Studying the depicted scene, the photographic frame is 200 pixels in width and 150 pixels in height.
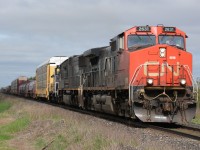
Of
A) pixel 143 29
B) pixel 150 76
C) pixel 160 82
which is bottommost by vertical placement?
pixel 160 82

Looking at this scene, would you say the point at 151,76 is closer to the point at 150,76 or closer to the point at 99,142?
the point at 150,76

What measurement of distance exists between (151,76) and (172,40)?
2015 millimetres

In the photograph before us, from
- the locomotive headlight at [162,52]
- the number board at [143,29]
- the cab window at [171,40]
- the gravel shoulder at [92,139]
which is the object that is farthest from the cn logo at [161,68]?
the gravel shoulder at [92,139]

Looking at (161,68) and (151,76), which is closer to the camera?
(151,76)

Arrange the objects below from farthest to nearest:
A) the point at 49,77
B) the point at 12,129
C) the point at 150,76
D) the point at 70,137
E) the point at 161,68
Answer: the point at 49,77 < the point at 12,129 < the point at 161,68 < the point at 150,76 < the point at 70,137

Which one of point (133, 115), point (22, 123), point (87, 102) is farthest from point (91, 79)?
point (133, 115)

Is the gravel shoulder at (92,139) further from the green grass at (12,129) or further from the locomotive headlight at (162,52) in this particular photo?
the locomotive headlight at (162,52)

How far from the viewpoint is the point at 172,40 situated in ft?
51.4

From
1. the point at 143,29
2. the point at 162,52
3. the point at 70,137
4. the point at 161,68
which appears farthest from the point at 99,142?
the point at 143,29

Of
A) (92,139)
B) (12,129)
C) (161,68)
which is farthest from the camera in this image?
(12,129)

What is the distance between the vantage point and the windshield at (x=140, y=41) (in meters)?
15.4

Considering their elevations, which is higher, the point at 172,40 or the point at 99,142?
the point at 172,40

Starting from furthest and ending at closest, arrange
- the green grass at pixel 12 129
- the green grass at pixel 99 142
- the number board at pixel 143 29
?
the green grass at pixel 12 129 < the number board at pixel 143 29 < the green grass at pixel 99 142

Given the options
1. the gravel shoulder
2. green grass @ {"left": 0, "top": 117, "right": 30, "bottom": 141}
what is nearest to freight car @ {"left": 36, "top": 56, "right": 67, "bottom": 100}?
green grass @ {"left": 0, "top": 117, "right": 30, "bottom": 141}
